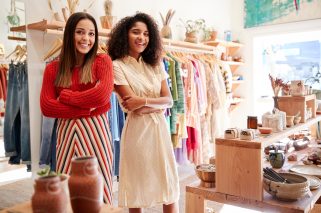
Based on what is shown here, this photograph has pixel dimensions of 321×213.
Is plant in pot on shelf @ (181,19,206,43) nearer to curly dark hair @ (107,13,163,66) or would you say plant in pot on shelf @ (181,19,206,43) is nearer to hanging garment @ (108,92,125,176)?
hanging garment @ (108,92,125,176)

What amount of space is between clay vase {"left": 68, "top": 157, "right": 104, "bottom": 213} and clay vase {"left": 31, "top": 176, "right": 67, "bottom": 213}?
2.2 inches

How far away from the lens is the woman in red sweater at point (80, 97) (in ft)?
5.45

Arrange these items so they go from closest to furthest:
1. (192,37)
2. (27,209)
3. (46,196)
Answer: (46,196), (27,209), (192,37)

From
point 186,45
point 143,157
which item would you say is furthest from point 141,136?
point 186,45

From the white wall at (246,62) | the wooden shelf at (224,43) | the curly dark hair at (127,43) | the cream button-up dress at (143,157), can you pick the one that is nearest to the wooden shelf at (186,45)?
the wooden shelf at (224,43)

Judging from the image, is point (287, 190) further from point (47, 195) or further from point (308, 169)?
point (47, 195)

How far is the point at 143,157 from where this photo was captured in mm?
1841

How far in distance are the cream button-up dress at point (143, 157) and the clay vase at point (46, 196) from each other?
3.44ft

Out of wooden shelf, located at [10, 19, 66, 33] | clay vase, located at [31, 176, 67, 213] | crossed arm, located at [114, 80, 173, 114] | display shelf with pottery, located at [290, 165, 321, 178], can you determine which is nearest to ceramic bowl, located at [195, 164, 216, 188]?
crossed arm, located at [114, 80, 173, 114]

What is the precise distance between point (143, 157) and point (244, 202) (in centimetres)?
61

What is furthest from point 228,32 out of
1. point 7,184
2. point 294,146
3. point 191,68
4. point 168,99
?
point 7,184

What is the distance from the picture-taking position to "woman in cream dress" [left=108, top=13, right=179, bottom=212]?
184cm

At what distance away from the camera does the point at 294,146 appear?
2.85 meters

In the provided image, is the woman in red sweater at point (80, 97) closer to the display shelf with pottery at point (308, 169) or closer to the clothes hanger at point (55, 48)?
the clothes hanger at point (55, 48)
